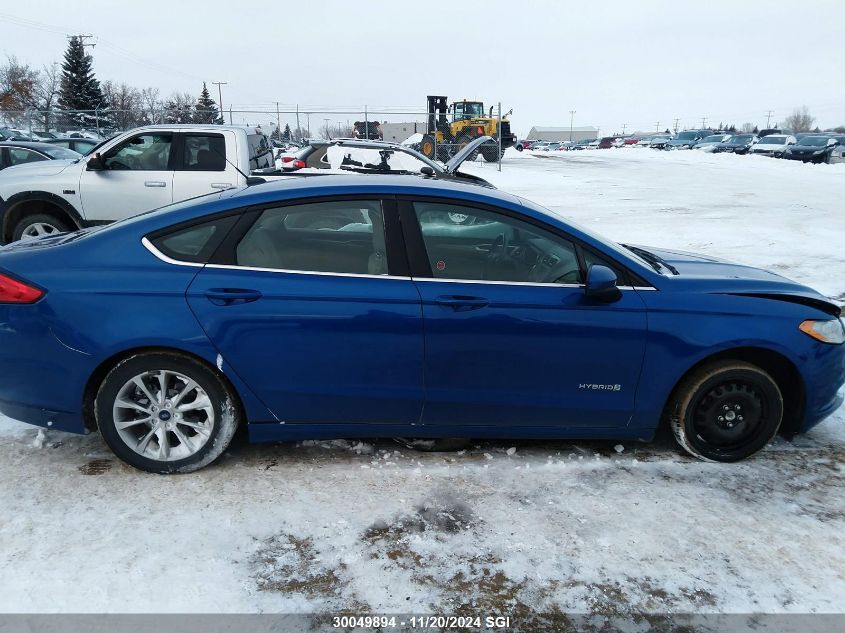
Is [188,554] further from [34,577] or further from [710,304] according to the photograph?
[710,304]

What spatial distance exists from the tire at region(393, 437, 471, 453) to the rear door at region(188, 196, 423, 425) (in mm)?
392

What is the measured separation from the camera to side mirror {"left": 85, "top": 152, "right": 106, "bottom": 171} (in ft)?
25.7

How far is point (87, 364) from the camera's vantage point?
10.2 feet

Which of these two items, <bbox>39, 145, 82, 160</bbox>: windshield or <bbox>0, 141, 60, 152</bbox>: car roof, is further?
<bbox>39, 145, 82, 160</bbox>: windshield

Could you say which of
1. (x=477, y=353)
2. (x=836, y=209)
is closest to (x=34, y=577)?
(x=477, y=353)

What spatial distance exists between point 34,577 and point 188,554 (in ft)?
1.89

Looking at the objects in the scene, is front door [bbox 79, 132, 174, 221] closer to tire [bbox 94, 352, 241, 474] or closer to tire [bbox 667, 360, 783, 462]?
tire [bbox 94, 352, 241, 474]

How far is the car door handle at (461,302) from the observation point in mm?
3137

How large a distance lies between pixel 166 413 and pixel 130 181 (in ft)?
18.8

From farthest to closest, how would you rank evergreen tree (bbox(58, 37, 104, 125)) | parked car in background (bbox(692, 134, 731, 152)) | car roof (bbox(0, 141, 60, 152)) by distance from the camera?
evergreen tree (bbox(58, 37, 104, 125)) → parked car in background (bbox(692, 134, 731, 152)) → car roof (bbox(0, 141, 60, 152))

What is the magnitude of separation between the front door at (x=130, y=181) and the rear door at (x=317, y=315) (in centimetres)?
534

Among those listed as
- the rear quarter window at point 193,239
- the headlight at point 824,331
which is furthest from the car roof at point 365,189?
the headlight at point 824,331

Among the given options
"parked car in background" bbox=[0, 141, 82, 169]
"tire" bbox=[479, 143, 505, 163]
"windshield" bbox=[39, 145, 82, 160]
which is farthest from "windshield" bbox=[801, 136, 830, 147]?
"parked car in background" bbox=[0, 141, 82, 169]

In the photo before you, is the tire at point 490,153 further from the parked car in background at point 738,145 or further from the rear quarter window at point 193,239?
the rear quarter window at point 193,239
